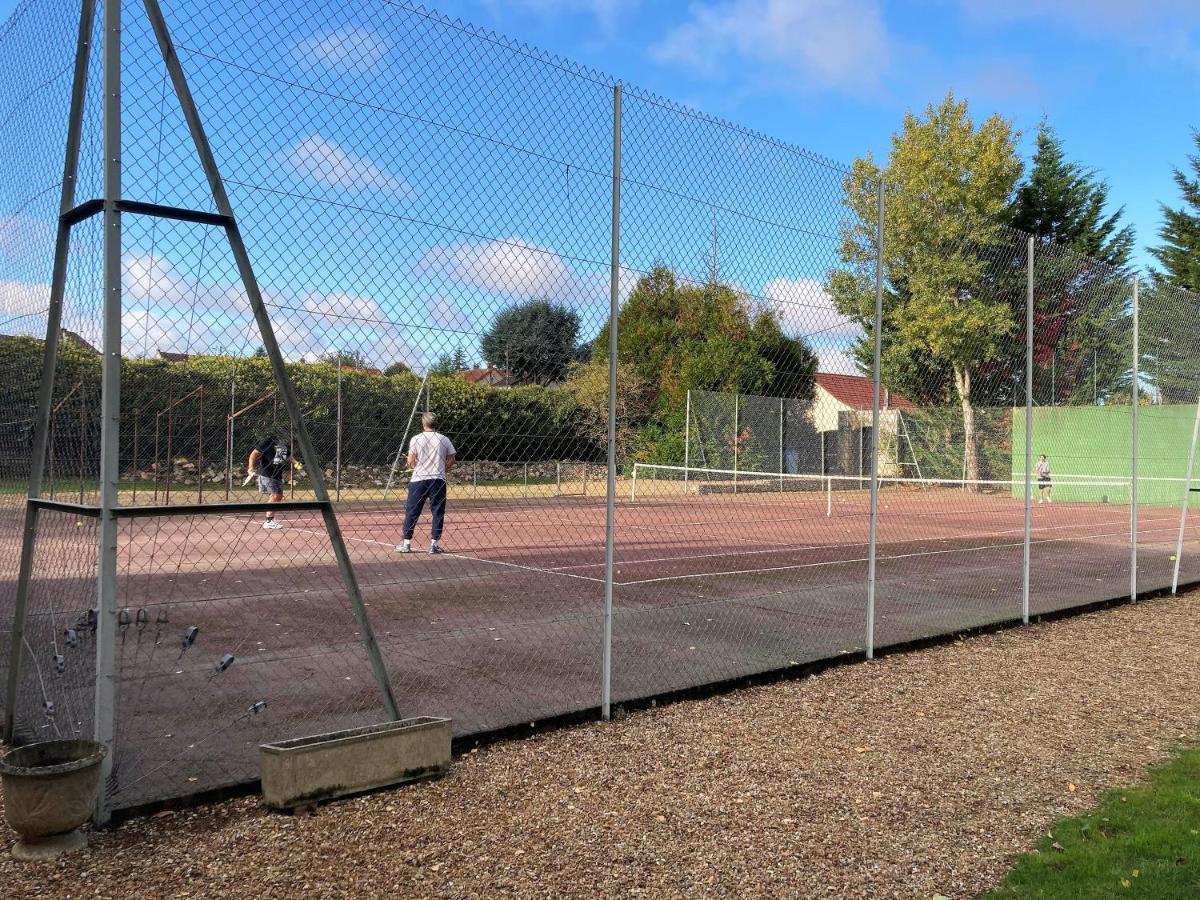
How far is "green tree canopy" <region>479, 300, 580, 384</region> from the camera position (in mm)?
4652

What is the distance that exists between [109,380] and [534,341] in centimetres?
197

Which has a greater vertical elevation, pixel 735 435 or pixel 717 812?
pixel 735 435

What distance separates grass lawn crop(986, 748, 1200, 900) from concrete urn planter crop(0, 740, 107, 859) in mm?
2861

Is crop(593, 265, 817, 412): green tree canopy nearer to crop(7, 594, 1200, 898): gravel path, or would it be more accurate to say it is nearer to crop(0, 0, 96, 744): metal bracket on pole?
crop(7, 594, 1200, 898): gravel path

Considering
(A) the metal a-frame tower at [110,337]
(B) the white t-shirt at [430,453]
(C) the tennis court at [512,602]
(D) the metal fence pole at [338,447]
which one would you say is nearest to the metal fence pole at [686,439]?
(C) the tennis court at [512,602]

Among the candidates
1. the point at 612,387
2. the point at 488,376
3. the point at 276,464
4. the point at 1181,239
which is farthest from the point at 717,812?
the point at 1181,239

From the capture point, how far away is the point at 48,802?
316 centimetres

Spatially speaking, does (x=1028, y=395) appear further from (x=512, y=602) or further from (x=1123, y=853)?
(x=1123, y=853)

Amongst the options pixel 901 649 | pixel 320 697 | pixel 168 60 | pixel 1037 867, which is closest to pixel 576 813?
pixel 1037 867

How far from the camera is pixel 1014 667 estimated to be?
21.1ft

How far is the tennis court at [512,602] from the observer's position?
454 centimetres

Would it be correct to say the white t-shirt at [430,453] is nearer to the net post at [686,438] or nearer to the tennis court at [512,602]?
the tennis court at [512,602]

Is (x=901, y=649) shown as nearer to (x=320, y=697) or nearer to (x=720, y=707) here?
(x=720, y=707)

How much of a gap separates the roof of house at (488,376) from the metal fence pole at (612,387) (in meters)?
0.49
